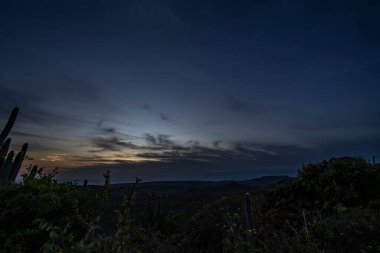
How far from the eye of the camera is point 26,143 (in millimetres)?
13211


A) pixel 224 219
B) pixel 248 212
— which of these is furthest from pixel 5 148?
pixel 224 219

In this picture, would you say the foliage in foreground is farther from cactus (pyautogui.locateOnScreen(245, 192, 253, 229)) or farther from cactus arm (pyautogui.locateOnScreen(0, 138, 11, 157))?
cactus arm (pyautogui.locateOnScreen(0, 138, 11, 157))

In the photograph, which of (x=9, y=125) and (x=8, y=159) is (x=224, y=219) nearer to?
(x=8, y=159)

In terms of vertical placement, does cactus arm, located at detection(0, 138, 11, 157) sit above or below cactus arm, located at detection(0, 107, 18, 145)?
below

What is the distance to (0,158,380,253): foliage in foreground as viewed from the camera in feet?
11.7

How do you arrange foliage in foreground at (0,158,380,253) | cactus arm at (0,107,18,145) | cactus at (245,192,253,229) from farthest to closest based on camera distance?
cactus arm at (0,107,18,145), cactus at (245,192,253,229), foliage in foreground at (0,158,380,253)

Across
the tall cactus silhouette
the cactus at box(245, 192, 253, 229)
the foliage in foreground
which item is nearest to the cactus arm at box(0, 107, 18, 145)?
the tall cactus silhouette

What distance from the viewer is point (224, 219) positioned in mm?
5988

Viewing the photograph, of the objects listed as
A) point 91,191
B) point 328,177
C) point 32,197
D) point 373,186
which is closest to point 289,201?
point 328,177

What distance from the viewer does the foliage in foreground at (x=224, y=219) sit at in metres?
3.56

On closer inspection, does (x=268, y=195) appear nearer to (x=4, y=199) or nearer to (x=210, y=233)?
(x=210, y=233)

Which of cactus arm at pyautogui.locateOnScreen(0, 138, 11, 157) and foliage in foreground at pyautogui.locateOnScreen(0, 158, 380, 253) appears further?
cactus arm at pyautogui.locateOnScreen(0, 138, 11, 157)

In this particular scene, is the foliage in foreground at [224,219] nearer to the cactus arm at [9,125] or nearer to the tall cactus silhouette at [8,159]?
the tall cactus silhouette at [8,159]

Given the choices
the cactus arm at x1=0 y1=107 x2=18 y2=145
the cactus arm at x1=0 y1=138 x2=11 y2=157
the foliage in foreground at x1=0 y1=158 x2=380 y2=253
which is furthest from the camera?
the cactus arm at x1=0 y1=107 x2=18 y2=145
